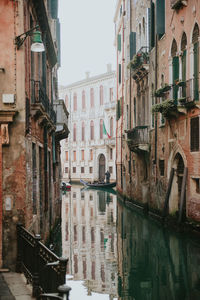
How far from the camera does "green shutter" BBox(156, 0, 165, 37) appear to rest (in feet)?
59.6

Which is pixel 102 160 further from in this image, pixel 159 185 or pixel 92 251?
pixel 92 251

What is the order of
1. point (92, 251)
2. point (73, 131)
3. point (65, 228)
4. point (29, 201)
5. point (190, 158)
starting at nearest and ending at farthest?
point (29, 201) → point (92, 251) → point (190, 158) → point (65, 228) → point (73, 131)

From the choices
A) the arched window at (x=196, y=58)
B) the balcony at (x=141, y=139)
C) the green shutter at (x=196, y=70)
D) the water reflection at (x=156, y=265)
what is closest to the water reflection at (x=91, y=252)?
the water reflection at (x=156, y=265)

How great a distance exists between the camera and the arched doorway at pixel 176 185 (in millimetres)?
16250

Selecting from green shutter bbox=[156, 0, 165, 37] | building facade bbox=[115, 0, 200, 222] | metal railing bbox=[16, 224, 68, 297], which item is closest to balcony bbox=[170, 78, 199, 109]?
building facade bbox=[115, 0, 200, 222]

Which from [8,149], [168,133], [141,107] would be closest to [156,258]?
[8,149]

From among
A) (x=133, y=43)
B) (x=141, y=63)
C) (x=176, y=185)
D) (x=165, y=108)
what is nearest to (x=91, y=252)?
(x=176, y=185)

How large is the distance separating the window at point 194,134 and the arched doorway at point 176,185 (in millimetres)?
1766

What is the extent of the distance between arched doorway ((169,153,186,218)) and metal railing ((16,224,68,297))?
9481 mm

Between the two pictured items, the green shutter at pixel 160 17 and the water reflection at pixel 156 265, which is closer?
the water reflection at pixel 156 265

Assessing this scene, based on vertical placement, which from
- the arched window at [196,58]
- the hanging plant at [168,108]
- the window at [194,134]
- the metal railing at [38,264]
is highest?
the arched window at [196,58]

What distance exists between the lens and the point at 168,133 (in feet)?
56.2

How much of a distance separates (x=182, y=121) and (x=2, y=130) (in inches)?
342

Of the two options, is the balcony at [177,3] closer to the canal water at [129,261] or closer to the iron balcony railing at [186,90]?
the iron balcony railing at [186,90]
